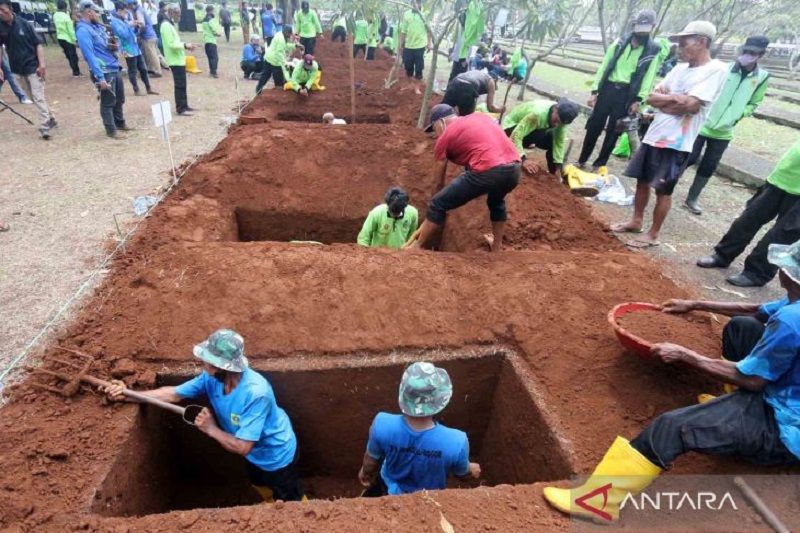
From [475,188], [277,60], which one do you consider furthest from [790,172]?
[277,60]

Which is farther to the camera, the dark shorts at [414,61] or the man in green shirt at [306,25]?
the man in green shirt at [306,25]

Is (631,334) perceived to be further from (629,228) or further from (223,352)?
(629,228)

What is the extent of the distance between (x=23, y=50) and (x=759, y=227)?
1029 centimetres

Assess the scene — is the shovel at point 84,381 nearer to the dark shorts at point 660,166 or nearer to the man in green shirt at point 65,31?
the dark shorts at point 660,166

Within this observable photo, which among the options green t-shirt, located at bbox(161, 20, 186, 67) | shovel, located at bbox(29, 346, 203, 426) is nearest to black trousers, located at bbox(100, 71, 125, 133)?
green t-shirt, located at bbox(161, 20, 186, 67)

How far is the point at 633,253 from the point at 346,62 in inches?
546

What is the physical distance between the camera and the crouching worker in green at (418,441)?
2527 millimetres

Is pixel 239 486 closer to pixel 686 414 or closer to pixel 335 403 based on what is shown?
pixel 335 403

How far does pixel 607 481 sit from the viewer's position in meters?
2.43

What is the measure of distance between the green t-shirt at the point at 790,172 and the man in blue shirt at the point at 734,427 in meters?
2.37

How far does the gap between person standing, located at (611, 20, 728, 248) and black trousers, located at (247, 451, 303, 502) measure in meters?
4.38

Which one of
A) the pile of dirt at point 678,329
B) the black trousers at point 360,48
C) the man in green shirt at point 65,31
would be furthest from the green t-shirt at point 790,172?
the black trousers at point 360,48

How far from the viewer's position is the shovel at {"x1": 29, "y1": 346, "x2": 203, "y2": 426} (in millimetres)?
3041

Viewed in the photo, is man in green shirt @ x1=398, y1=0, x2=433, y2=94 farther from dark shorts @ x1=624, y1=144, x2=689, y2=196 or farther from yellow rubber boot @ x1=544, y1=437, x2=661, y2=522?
yellow rubber boot @ x1=544, y1=437, x2=661, y2=522
